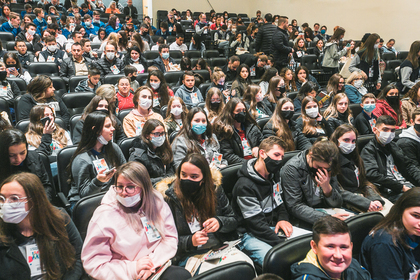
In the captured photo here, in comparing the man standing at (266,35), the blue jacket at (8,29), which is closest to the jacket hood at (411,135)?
the man standing at (266,35)

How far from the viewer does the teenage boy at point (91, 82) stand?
461 centimetres

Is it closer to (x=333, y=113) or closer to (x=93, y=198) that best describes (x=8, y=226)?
(x=93, y=198)

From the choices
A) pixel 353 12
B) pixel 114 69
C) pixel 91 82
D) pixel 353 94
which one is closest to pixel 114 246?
pixel 91 82

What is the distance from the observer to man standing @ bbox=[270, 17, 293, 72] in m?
5.91

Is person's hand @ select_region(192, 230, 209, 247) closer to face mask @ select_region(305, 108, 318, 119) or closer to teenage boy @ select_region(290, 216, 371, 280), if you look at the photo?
teenage boy @ select_region(290, 216, 371, 280)

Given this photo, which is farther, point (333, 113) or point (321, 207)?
point (333, 113)

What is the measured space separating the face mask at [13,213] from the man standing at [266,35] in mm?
5411

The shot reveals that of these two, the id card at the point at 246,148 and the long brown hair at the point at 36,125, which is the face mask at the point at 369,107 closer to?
the id card at the point at 246,148

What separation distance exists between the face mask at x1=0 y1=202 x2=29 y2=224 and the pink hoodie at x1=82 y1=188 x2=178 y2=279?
1.16 feet

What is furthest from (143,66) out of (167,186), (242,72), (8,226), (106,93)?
(8,226)

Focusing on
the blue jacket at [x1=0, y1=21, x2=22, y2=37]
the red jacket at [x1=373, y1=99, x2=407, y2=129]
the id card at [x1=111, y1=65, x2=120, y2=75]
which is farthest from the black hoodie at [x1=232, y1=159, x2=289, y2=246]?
the blue jacket at [x1=0, y1=21, x2=22, y2=37]

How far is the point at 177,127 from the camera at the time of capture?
3801 mm

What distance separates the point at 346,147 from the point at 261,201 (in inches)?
42.9

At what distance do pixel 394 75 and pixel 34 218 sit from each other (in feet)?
24.4
